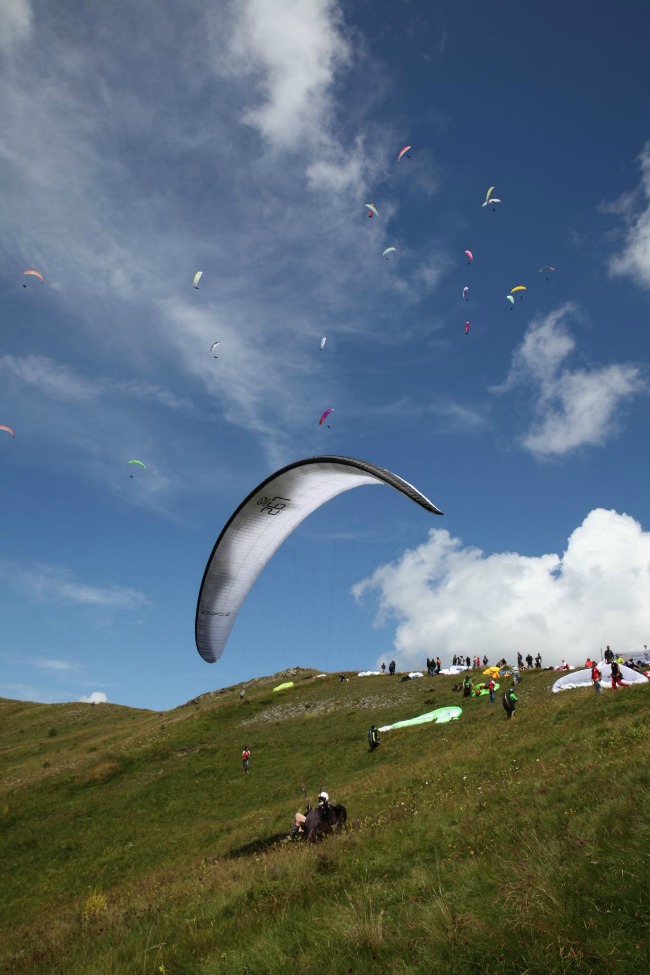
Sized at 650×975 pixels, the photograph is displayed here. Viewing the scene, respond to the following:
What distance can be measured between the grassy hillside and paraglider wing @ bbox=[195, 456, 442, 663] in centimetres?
825

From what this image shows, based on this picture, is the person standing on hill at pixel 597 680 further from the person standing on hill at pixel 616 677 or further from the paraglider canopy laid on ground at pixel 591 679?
the person standing on hill at pixel 616 677

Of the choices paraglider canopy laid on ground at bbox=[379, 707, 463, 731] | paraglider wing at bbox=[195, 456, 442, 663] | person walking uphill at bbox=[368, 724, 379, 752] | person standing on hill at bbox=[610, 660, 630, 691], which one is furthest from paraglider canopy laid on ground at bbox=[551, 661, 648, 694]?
paraglider wing at bbox=[195, 456, 442, 663]

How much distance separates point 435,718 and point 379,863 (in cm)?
2201

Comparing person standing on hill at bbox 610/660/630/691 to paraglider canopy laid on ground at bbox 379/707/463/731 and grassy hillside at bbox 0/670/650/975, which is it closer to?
grassy hillside at bbox 0/670/650/975

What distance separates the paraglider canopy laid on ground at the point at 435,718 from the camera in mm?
29788

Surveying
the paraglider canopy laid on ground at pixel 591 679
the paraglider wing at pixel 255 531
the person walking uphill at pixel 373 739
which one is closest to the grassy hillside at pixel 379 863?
the person walking uphill at pixel 373 739

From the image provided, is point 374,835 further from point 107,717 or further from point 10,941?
point 107,717

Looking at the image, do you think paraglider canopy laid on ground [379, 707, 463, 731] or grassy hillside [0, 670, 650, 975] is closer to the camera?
grassy hillside [0, 670, 650, 975]

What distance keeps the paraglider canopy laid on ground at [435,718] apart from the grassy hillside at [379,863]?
2.86ft

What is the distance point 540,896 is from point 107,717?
70.2m

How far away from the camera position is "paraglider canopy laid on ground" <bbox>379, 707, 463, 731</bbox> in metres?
29.8

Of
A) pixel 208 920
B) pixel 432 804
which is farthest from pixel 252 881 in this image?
pixel 432 804

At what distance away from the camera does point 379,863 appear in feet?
32.5

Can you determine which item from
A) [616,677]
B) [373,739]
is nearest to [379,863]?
[616,677]
